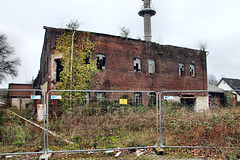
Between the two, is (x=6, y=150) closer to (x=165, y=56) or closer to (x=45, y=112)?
(x=45, y=112)

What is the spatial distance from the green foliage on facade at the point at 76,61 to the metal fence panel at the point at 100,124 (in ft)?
29.6

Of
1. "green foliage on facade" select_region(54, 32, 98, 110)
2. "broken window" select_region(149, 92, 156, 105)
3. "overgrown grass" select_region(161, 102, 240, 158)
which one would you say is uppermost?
"green foliage on facade" select_region(54, 32, 98, 110)

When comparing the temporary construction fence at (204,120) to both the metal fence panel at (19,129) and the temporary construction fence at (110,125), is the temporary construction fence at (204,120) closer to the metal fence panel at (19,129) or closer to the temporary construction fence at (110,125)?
the temporary construction fence at (110,125)

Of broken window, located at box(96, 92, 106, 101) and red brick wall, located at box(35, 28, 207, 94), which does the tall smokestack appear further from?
broken window, located at box(96, 92, 106, 101)

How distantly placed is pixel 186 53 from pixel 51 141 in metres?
20.7

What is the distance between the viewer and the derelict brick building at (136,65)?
1767cm

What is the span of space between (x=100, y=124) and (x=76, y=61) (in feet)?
35.1

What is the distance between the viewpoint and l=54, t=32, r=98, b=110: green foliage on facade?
15500mm

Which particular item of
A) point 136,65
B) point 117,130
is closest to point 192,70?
point 136,65

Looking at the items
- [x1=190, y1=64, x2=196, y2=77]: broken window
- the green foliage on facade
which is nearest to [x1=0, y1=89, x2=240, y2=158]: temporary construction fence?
the green foliage on facade

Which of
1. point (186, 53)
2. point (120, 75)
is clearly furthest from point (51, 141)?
point (186, 53)

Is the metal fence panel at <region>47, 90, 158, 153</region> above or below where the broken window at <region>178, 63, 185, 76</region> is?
below

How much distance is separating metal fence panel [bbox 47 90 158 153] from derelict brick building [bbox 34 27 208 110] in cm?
1031

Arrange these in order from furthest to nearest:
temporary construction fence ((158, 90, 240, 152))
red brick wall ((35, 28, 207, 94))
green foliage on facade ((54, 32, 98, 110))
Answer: red brick wall ((35, 28, 207, 94)), green foliage on facade ((54, 32, 98, 110)), temporary construction fence ((158, 90, 240, 152))
